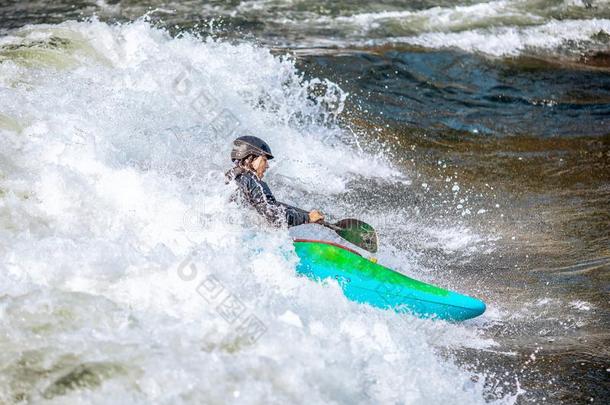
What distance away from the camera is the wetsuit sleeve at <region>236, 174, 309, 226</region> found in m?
6.10

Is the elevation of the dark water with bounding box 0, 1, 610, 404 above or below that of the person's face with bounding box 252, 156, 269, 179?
above

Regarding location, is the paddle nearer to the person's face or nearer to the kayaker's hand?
the kayaker's hand

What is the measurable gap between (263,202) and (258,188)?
120 mm

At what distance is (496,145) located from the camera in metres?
9.37

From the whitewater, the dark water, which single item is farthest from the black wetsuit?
the dark water

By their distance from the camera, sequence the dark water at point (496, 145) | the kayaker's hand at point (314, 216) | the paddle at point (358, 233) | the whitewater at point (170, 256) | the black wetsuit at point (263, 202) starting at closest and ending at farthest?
the whitewater at point (170, 256), the dark water at point (496, 145), the black wetsuit at point (263, 202), the kayaker's hand at point (314, 216), the paddle at point (358, 233)

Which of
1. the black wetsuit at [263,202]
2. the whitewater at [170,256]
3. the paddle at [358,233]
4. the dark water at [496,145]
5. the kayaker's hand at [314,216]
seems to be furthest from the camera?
the paddle at [358,233]

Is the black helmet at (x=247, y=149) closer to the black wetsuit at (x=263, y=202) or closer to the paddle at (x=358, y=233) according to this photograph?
the black wetsuit at (x=263, y=202)

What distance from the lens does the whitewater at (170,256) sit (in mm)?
4387

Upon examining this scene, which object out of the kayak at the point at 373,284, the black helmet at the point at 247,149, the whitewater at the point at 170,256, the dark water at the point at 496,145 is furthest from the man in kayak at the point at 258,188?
the dark water at the point at 496,145

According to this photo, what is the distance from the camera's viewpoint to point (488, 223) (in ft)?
25.3

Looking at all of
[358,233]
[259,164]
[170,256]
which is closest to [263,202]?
[259,164]

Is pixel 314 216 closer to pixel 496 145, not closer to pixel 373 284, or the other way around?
pixel 373 284

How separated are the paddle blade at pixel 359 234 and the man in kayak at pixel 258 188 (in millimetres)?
242
